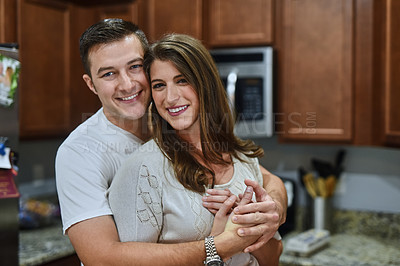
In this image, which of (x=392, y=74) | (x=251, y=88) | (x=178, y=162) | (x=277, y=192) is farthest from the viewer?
(x=251, y=88)

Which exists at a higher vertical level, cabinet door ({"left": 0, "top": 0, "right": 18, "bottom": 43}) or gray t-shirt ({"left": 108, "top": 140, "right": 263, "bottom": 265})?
cabinet door ({"left": 0, "top": 0, "right": 18, "bottom": 43})

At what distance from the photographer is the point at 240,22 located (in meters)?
2.16

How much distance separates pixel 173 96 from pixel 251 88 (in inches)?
43.6

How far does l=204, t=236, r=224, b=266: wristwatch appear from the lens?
1.01 metres

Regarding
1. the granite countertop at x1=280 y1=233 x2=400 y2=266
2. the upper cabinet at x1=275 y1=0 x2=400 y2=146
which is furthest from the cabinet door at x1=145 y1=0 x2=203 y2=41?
the granite countertop at x1=280 y1=233 x2=400 y2=266

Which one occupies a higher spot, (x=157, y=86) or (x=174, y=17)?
(x=174, y=17)

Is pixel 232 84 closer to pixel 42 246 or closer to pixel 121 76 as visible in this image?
pixel 121 76

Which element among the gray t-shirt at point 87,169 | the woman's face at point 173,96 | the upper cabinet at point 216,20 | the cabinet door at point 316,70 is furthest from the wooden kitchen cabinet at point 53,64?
the woman's face at point 173,96

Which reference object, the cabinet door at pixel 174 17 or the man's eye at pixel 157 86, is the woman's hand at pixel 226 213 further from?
the cabinet door at pixel 174 17

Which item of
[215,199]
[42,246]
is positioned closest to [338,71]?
[215,199]

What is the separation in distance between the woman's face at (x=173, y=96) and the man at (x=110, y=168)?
6cm

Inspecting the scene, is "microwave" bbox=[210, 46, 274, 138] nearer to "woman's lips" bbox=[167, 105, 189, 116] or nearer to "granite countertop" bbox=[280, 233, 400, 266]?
"granite countertop" bbox=[280, 233, 400, 266]

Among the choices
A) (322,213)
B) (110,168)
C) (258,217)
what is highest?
(110,168)

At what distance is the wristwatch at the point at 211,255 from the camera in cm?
101
